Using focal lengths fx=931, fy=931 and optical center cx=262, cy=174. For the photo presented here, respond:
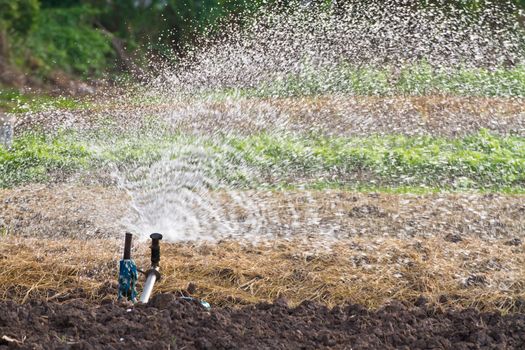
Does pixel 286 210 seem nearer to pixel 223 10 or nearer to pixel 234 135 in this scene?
pixel 234 135

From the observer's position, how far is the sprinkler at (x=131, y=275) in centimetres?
462

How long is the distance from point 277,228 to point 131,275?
2.13 meters

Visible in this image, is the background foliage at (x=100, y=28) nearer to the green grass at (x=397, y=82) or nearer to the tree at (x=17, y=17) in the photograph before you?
the tree at (x=17, y=17)

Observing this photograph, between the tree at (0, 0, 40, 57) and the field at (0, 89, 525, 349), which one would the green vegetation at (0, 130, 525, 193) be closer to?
the field at (0, 89, 525, 349)

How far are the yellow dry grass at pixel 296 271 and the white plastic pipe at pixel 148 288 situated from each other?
47 cm

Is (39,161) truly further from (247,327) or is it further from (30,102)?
(30,102)

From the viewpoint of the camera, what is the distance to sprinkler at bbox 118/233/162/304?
4.62 metres

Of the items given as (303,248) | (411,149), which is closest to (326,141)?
(411,149)

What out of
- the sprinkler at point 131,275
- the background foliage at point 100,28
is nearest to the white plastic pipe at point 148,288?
the sprinkler at point 131,275

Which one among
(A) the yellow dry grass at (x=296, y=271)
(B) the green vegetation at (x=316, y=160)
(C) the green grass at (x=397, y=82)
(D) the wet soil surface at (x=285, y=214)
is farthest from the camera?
(C) the green grass at (x=397, y=82)

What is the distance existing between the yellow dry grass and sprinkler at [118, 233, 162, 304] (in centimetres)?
44

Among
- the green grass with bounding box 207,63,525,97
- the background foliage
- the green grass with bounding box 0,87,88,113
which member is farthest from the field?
the background foliage

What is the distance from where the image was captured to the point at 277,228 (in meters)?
6.65

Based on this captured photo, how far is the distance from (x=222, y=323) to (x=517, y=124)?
8278mm
